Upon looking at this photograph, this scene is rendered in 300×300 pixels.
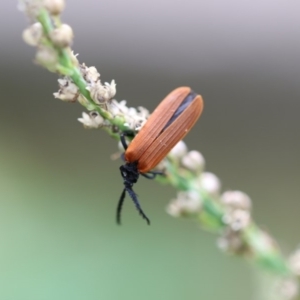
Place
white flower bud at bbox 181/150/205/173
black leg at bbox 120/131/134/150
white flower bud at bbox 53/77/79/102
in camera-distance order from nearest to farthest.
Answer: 1. white flower bud at bbox 53/77/79/102
2. black leg at bbox 120/131/134/150
3. white flower bud at bbox 181/150/205/173

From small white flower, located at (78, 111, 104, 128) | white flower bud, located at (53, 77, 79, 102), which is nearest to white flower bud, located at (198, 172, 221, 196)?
small white flower, located at (78, 111, 104, 128)

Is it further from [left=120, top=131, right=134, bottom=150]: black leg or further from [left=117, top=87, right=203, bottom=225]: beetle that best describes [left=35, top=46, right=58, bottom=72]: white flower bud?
[left=117, top=87, right=203, bottom=225]: beetle

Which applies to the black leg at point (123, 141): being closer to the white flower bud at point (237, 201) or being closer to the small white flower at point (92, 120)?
the small white flower at point (92, 120)

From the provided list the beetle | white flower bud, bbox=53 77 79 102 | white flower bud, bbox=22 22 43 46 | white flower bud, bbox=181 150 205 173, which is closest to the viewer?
white flower bud, bbox=22 22 43 46

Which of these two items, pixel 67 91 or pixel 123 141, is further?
pixel 123 141

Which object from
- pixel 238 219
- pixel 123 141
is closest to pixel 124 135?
pixel 123 141

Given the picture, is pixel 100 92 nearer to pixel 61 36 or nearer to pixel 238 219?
pixel 61 36

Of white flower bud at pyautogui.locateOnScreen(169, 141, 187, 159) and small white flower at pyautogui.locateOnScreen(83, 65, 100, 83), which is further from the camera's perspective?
white flower bud at pyautogui.locateOnScreen(169, 141, 187, 159)
